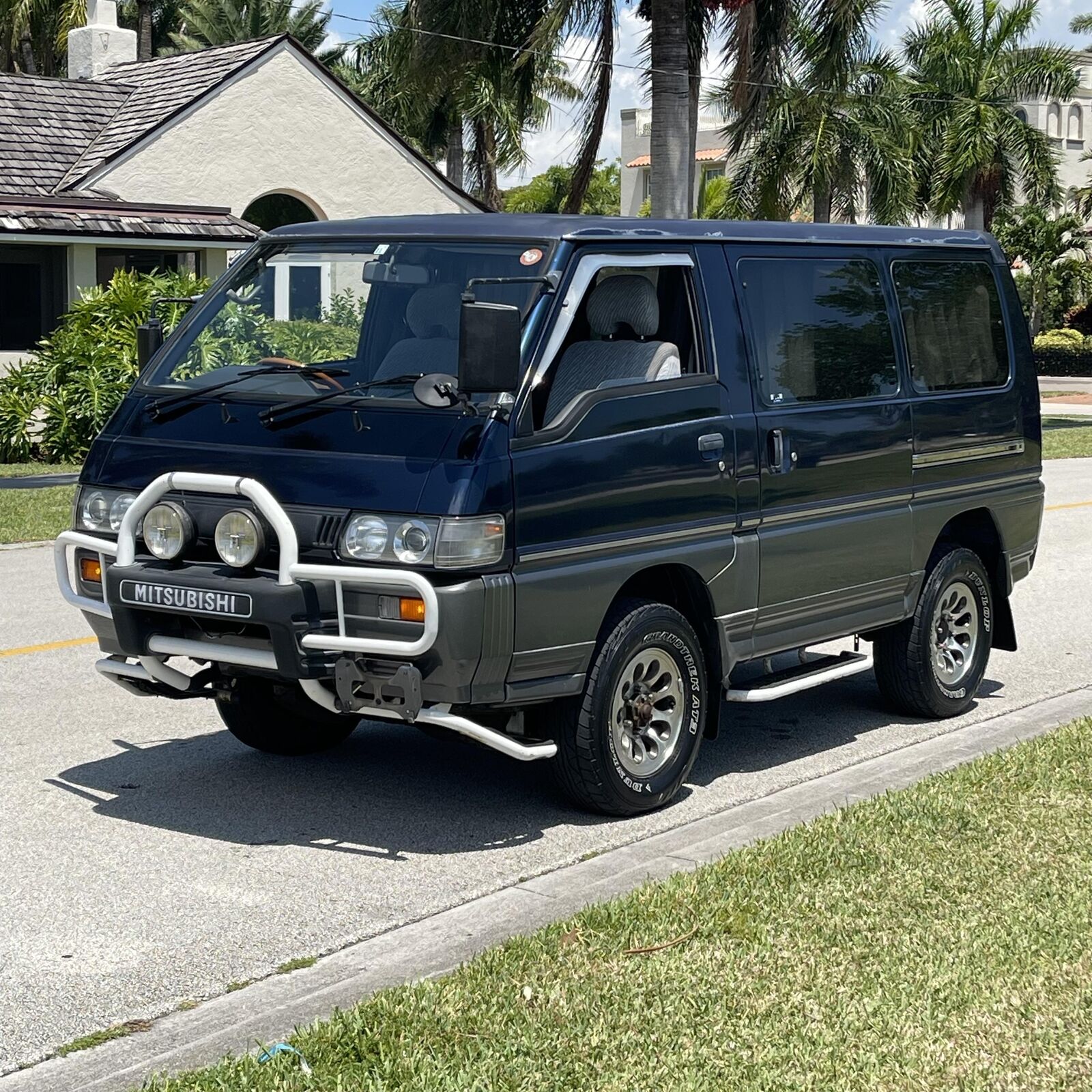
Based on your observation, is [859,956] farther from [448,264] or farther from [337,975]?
[448,264]

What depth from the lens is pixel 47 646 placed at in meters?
9.86

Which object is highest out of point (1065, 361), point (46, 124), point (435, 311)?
point (46, 124)

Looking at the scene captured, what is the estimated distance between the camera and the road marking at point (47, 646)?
9672mm

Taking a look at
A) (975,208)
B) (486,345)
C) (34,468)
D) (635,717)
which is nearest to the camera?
(486,345)

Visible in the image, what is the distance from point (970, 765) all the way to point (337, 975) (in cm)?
325

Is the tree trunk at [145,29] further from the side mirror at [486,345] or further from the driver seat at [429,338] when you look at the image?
the side mirror at [486,345]

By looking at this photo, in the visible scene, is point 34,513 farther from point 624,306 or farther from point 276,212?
point 276,212

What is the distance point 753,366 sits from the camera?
23.6ft

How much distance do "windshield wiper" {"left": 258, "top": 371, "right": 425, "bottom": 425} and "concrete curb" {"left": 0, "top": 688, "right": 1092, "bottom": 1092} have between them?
1865 mm

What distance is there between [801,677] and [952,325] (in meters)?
2.06

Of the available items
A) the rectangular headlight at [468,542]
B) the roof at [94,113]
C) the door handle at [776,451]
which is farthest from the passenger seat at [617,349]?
the roof at [94,113]

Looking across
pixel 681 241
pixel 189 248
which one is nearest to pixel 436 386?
pixel 681 241

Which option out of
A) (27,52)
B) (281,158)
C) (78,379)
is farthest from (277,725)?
(27,52)

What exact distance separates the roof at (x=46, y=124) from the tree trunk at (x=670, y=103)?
29.9 feet
